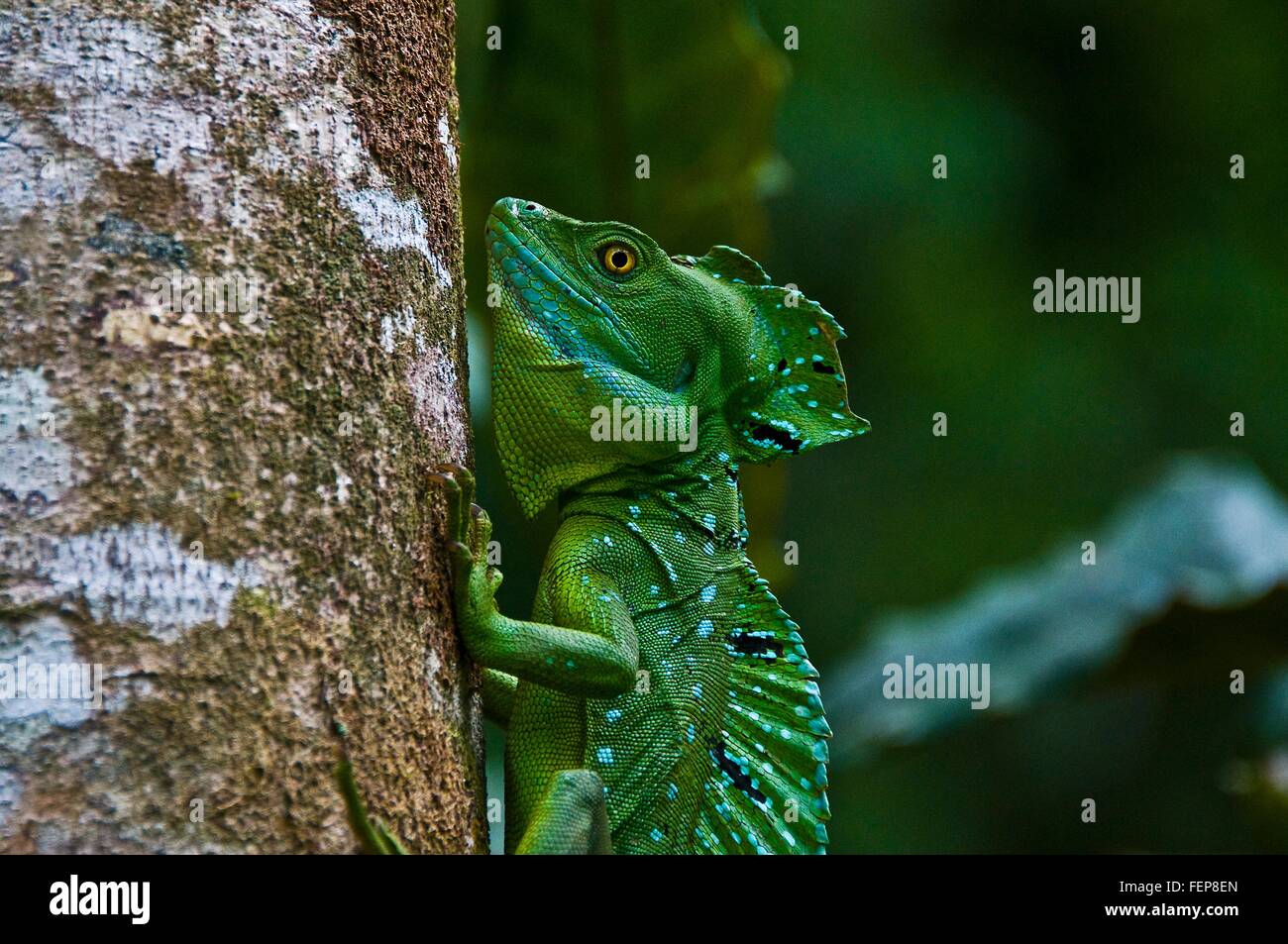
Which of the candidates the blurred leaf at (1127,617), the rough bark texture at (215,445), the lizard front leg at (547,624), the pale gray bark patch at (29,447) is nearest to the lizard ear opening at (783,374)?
the lizard front leg at (547,624)

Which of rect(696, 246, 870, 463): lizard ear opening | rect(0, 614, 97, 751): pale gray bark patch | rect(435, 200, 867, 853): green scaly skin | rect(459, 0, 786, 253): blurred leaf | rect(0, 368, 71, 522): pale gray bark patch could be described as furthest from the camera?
rect(459, 0, 786, 253): blurred leaf

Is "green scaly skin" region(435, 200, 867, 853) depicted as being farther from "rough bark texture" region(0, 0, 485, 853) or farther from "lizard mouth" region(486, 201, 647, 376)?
"rough bark texture" region(0, 0, 485, 853)

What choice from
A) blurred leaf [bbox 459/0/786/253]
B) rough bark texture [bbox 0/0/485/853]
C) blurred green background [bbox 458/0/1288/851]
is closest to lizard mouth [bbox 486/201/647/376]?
rough bark texture [bbox 0/0/485/853]

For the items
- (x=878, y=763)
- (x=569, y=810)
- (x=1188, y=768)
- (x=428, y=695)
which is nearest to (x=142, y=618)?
(x=428, y=695)

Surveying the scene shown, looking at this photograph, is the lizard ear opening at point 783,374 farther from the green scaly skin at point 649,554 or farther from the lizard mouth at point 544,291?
the lizard mouth at point 544,291

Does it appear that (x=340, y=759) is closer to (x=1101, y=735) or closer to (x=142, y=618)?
(x=142, y=618)

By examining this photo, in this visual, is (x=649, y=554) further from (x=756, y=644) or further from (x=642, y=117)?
(x=642, y=117)
